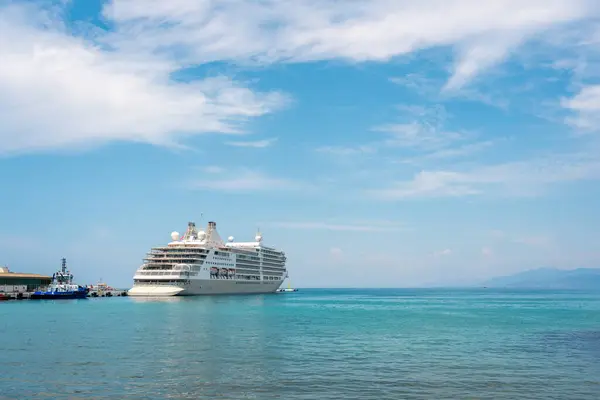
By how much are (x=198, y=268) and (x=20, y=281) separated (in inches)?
1946

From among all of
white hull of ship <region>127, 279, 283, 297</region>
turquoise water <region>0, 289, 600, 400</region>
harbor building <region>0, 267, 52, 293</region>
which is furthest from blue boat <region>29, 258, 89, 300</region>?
turquoise water <region>0, 289, 600, 400</region>

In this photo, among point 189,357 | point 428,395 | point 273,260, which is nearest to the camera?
point 428,395

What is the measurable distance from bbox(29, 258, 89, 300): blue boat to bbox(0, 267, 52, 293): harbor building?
2721 mm

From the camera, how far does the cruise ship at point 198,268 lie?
386 feet

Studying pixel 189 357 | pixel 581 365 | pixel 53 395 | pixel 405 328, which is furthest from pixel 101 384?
pixel 405 328

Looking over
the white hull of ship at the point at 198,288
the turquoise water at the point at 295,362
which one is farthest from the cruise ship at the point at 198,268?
the turquoise water at the point at 295,362

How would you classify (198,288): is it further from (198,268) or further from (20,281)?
(20,281)

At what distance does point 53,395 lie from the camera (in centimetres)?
2455

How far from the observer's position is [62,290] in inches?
4988

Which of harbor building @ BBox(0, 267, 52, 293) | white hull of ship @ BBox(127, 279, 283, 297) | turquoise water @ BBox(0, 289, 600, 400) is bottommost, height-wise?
turquoise water @ BBox(0, 289, 600, 400)

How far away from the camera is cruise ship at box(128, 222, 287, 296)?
118 m

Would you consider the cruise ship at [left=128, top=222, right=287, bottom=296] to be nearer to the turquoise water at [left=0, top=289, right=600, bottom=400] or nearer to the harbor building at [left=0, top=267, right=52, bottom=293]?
the harbor building at [left=0, top=267, right=52, bottom=293]

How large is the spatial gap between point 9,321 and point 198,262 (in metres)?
59.6

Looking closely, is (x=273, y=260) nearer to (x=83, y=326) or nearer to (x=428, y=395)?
(x=83, y=326)
